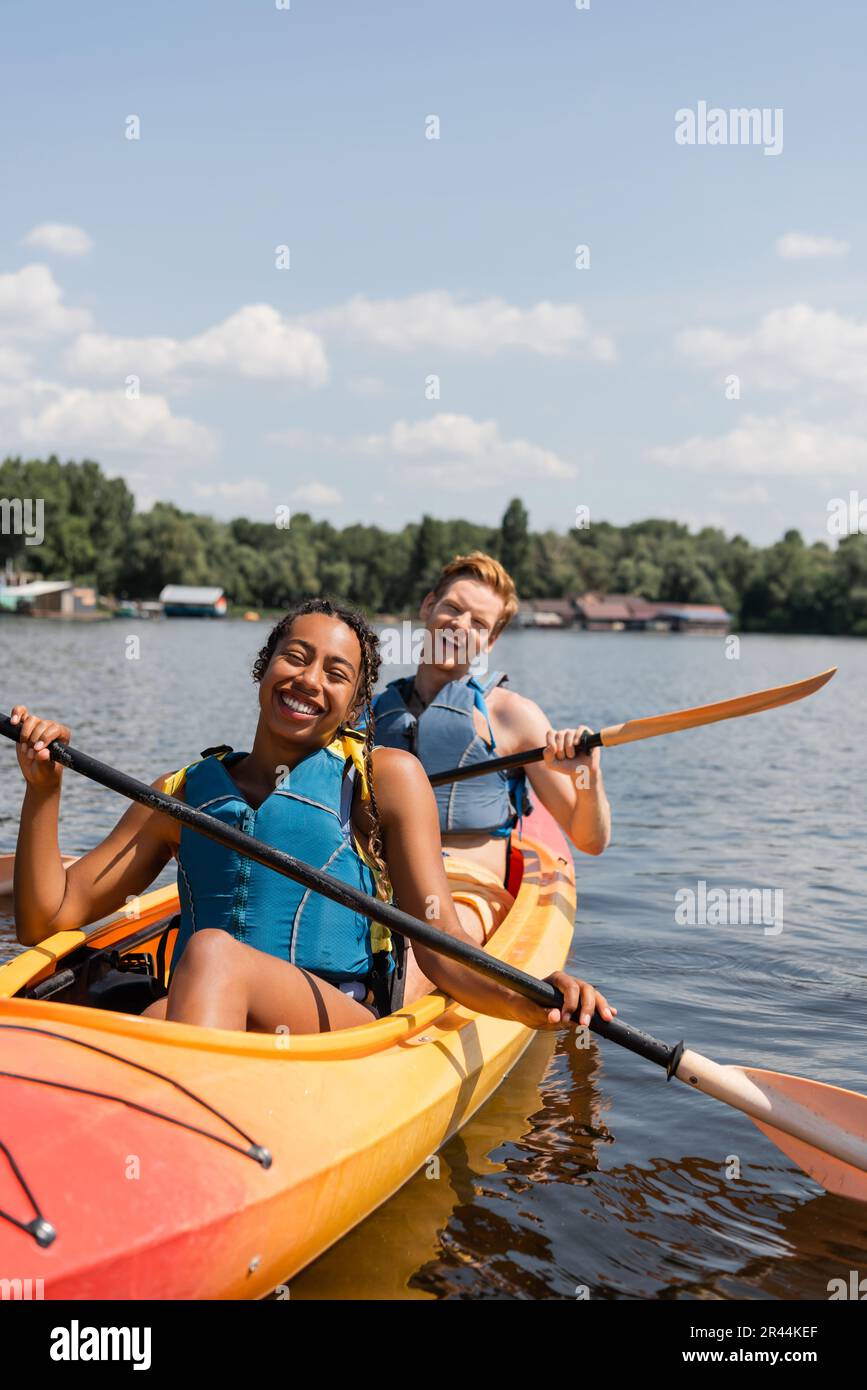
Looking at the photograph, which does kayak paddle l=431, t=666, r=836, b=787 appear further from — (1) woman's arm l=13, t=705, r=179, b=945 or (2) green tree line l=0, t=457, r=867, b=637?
(2) green tree line l=0, t=457, r=867, b=637

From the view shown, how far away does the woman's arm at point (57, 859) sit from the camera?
3.14 m

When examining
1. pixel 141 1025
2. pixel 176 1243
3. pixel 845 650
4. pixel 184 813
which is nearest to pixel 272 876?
pixel 184 813

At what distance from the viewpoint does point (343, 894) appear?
10.0 ft

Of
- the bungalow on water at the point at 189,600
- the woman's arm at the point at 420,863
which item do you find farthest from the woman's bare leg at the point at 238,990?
the bungalow on water at the point at 189,600

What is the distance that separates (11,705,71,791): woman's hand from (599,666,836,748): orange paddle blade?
2.01m

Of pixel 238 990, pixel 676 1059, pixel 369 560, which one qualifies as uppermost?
pixel 369 560

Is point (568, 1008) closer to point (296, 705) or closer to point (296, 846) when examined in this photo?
point (296, 846)

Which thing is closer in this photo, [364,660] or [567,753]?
[364,660]

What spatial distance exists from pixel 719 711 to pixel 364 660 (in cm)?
166

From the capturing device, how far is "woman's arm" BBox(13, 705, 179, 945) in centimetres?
314

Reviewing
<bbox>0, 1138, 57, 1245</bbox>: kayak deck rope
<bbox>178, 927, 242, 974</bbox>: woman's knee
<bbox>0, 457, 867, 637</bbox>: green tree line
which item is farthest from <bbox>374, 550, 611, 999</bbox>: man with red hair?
<bbox>0, 457, 867, 637</bbox>: green tree line

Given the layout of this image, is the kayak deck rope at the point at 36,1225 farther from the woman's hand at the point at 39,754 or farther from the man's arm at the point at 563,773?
the man's arm at the point at 563,773

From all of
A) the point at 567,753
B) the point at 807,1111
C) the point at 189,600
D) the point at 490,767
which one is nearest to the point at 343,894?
the point at 807,1111

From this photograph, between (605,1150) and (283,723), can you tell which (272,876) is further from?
(605,1150)
